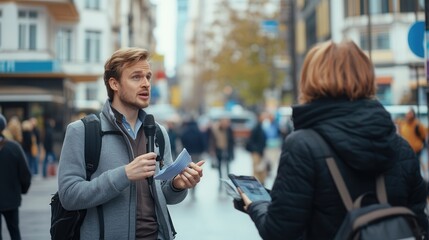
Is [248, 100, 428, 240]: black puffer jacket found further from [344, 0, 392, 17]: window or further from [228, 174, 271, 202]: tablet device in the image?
[344, 0, 392, 17]: window

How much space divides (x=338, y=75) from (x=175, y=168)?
3.49 ft

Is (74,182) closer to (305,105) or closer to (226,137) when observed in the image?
(305,105)

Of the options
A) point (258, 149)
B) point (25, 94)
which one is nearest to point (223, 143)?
point (258, 149)

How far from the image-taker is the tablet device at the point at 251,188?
3.82 metres

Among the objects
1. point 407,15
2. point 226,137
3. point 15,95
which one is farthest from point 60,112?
point 407,15

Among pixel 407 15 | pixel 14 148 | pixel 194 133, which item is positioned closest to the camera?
pixel 14 148

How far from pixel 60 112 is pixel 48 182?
10.7 metres

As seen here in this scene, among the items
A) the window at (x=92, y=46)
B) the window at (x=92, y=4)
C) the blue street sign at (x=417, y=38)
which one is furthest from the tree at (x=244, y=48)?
the blue street sign at (x=417, y=38)

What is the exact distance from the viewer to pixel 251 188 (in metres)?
3.88

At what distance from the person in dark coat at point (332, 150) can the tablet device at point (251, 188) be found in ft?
0.77

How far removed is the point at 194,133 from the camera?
20.3 metres

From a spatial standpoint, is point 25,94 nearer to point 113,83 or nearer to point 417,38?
point 417,38

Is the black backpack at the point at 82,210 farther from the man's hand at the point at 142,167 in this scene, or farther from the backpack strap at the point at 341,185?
the backpack strap at the point at 341,185

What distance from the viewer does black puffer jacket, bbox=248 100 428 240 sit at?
335cm
